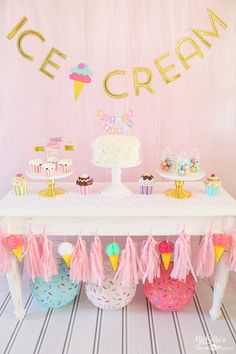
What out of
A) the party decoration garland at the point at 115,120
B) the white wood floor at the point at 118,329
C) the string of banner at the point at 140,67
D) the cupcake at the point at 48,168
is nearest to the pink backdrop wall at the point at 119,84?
the string of banner at the point at 140,67

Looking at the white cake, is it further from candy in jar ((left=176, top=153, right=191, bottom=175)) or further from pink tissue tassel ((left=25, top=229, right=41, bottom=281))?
pink tissue tassel ((left=25, top=229, right=41, bottom=281))

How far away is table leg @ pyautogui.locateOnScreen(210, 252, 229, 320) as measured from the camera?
1771 mm

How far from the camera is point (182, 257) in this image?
5.47 feet

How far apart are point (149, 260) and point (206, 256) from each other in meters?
0.28

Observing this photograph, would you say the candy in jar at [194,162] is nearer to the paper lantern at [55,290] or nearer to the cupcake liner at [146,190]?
the cupcake liner at [146,190]

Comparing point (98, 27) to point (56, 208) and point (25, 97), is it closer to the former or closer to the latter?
point (25, 97)

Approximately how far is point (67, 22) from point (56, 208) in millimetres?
Result: 1039

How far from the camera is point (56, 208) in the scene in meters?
1.62

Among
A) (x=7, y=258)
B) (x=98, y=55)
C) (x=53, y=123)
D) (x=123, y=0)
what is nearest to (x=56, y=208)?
(x=7, y=258)

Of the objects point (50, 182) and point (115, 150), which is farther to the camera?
point (50, 182)

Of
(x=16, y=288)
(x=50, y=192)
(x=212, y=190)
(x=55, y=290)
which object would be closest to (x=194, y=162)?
(x=212, y=190)

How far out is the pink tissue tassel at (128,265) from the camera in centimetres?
168

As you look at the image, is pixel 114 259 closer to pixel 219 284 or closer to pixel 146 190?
pixel 146 190

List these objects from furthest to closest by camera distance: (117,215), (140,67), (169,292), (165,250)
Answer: (140,67) → (169,292) → (165,250) → (117,215)
